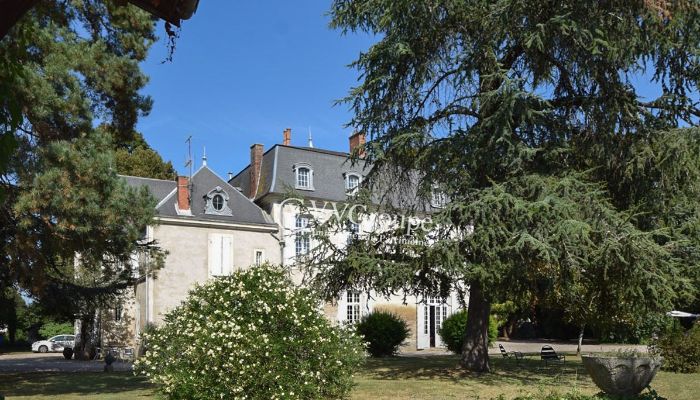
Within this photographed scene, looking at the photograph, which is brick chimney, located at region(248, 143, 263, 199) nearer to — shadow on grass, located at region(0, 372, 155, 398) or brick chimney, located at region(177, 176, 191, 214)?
brick chimney, located at region(177, 176, 191, 214)

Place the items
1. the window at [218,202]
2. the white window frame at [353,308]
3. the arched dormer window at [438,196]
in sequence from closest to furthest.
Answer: the arched dormer window at [438,196]
the window at [218,202]
the white window frame at [353,308]

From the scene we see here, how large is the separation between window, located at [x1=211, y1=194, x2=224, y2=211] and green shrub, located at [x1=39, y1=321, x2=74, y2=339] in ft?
63.3

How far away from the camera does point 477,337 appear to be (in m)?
16.5

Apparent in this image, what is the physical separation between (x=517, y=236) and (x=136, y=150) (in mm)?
30443

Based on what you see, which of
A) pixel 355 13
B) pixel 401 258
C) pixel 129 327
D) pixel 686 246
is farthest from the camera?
pixel 129 327

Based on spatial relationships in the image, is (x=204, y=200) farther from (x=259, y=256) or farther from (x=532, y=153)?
(x=532, y=153)

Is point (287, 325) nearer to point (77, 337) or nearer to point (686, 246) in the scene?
point (686, 246)

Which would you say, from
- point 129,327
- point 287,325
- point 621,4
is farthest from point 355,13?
point 129,327

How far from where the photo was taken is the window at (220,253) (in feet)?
98.7

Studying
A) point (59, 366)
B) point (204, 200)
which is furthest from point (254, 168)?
point (59, 366)

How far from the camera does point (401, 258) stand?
603 inches

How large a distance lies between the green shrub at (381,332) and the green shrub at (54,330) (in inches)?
1067

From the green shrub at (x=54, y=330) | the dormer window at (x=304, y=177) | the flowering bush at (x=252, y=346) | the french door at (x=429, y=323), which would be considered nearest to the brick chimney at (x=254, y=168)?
the dormer window at (x=304, y=177)

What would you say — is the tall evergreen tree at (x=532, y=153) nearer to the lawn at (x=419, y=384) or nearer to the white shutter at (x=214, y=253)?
the lawn at (x=419, y=384)
